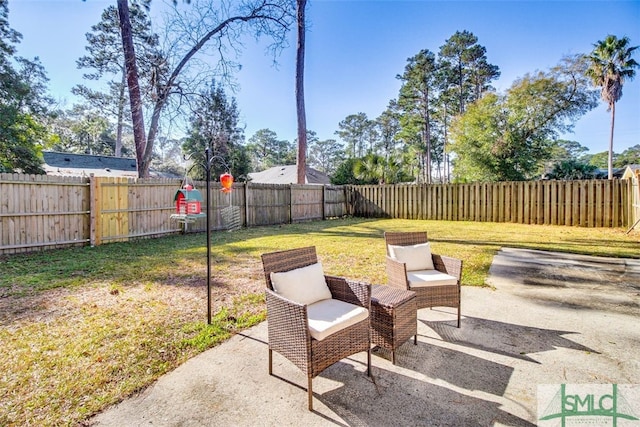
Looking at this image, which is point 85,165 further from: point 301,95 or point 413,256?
point 413,256

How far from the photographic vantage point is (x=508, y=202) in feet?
37.7

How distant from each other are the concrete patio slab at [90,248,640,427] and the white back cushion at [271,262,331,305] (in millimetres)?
493

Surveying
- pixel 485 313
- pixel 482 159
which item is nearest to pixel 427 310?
pixel 485 313

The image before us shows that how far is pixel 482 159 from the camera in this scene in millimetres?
18062

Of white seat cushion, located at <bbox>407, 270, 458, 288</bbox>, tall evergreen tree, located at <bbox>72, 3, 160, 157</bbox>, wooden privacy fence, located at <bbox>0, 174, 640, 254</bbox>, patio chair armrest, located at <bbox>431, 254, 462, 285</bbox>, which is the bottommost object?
white seat cushion, located at <bbox>407, 270, 458, 288</bbox>

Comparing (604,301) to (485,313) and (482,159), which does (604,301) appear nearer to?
(485,313)

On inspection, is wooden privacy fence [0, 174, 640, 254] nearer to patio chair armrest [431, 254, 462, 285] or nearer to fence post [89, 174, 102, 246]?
fence post [89, 174, 102, 246]

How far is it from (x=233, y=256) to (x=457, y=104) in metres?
24.6

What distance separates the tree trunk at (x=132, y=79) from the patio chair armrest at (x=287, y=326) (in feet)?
30.6

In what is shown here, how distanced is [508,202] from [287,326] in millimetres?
12031

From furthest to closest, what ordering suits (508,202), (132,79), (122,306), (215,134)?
(215,134)
(508,202)
(132,79)
(122,306)

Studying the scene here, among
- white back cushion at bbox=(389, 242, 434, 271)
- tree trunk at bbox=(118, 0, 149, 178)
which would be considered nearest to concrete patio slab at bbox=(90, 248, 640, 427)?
white back cushion at bbox=(389, 242, 434, 271)

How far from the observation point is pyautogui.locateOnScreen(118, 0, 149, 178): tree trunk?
888 cm

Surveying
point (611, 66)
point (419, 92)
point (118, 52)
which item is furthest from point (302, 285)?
point (419, 92)
